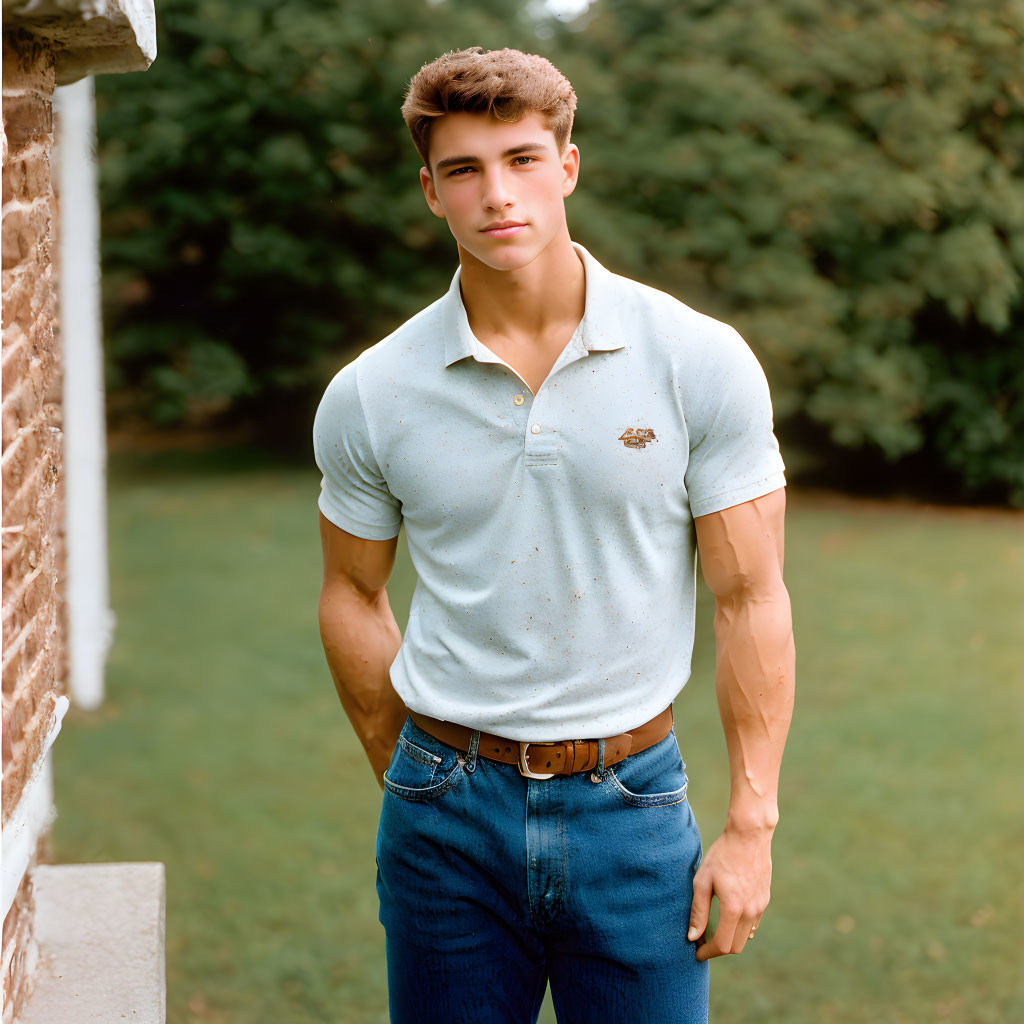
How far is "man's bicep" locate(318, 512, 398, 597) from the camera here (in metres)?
2.29

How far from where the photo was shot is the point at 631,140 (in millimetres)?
12523

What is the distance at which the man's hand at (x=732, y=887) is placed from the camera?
2.12 metres

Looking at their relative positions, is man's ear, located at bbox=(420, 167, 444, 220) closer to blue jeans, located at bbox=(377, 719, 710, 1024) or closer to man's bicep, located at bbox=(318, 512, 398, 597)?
man's bicep, located at bbox=(318, 512, 398, 597)

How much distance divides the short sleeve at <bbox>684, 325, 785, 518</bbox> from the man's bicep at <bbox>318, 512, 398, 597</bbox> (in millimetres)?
543

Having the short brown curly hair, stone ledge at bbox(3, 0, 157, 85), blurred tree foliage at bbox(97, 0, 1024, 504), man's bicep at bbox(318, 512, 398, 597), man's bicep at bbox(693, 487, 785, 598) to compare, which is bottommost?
blurred tree foliage at bbox(97, 0, 1024, 504)

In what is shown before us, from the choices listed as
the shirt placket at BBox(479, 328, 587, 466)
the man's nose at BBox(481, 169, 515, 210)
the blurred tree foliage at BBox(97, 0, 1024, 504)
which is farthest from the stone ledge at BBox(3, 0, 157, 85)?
the blurred tree foliage at BBox(97, 0, 1024, 504)

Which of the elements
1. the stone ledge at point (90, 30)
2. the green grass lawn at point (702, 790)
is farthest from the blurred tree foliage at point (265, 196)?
the stone ledge at point (90, 30)

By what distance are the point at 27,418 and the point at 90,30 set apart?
0.63 m

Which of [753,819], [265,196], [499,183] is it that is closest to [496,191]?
[499,183]

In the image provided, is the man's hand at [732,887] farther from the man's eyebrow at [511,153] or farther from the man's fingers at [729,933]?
the man's eyebrow at [511,153]

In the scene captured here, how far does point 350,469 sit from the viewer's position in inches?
87.6

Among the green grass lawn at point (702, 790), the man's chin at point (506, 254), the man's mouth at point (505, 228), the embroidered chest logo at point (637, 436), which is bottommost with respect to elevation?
the green grass lawn at point (702, 790)

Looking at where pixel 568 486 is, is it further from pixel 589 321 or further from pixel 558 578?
pixel 589 321

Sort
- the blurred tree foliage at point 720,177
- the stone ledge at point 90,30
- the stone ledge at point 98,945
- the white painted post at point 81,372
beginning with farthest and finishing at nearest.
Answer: the blurred tree foliage at point 720,177
the white painted post at point 81,372
the stone ledge at point 98,945
the stone ledge at point 90,30
